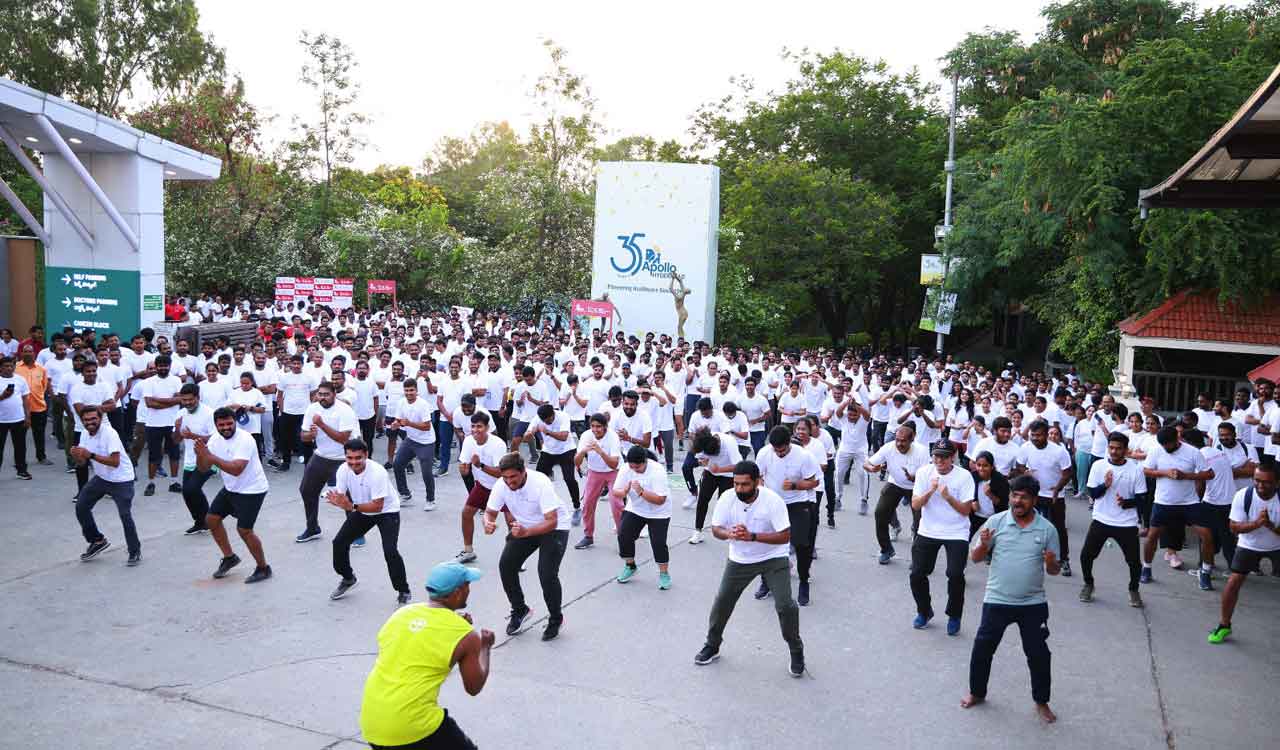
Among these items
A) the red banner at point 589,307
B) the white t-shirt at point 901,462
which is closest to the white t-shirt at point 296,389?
the white t-shirt at point 901,462

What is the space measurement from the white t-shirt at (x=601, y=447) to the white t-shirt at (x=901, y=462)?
2656 mm

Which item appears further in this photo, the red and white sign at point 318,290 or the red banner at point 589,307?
the red and white sign at point 318,290

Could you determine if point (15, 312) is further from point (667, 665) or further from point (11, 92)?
point (667, 665)

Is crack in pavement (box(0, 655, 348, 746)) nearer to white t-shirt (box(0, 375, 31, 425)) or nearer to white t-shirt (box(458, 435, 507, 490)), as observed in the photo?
white t-shirt (box(458, 435, 507, 490))

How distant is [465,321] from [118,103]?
22.2 m

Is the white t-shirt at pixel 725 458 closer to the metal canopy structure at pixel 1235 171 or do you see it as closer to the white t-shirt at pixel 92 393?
the metal canopy structure at pixel 1235 171

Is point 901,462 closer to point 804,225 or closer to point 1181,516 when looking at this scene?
point 1181,516

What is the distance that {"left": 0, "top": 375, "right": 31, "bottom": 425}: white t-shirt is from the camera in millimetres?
12805

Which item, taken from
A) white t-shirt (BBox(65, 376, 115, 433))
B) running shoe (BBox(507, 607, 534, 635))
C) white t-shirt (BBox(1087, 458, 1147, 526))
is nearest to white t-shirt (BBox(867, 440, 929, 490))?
white t-shirt (BBox(1087, 458, 1147, 526))

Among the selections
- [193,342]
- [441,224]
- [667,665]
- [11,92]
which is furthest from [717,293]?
[667,665]

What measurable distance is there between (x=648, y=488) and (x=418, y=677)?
4.73m

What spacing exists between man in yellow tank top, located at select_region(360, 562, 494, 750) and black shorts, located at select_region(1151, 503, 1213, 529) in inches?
314

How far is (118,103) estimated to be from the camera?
127 ft

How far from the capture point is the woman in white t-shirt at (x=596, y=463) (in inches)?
402
